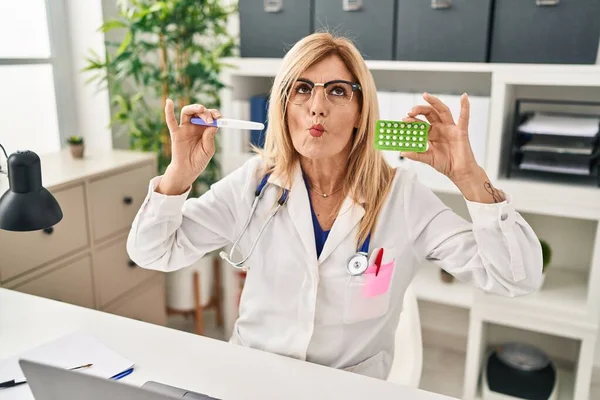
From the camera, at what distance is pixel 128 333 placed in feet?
4.23

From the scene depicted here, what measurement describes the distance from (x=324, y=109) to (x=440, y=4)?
948mm

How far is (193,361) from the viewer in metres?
1.18

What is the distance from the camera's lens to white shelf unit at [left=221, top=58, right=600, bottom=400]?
196 centimetres

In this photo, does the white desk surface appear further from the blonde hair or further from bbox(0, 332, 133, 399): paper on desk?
the blonde hair

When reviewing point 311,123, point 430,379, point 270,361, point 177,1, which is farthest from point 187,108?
point 430,379

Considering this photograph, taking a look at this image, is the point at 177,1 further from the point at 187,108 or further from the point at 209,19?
the point at 187,108

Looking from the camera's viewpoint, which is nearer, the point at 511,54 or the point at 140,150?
the point at 511,54

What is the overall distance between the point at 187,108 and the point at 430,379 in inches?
69.0

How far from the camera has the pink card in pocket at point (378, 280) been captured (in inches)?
52.9

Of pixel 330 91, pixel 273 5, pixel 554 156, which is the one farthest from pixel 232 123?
pixel 554 156

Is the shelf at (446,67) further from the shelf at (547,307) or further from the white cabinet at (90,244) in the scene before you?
the shelf at (547,307)

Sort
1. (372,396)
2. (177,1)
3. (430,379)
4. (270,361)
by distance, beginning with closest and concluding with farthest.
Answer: (372,396) < (270,361) < (177,1) < (430,379)

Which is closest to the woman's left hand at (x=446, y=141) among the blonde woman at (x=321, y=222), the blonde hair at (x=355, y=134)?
the blonde woman at (x=321, y=222)

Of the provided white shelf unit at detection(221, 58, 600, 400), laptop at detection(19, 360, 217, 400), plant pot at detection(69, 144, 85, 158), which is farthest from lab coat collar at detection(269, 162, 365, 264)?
plant pot at detection(69, 144, 85, 158)
